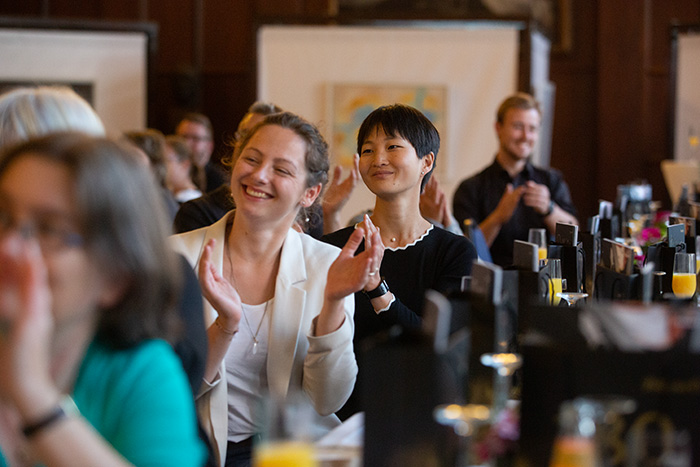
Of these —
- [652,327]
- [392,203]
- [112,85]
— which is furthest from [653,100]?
[652,327]

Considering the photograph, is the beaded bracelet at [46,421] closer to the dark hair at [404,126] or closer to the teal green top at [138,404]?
the teal green top at [138,404]

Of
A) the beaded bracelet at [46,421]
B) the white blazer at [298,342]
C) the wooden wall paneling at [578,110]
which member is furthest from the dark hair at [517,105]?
the beaded bracelet at [46,421]

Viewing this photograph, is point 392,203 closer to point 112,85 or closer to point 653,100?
point 112,85

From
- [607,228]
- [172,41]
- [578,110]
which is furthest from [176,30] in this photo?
[607,228]

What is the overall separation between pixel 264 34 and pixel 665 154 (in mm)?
4359

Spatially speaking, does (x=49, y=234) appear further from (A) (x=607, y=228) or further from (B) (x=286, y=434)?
(A) (x=607, y=228)

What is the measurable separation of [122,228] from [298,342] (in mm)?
1203

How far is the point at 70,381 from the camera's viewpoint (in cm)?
127

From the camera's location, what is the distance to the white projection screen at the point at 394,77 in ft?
22.2

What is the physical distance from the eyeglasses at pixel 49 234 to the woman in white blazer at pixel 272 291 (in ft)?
2.94

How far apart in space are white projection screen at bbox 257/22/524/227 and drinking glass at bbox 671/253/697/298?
4.01 m

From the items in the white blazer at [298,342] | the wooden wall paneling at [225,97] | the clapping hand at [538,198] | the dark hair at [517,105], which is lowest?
the white blazer at [298,342]

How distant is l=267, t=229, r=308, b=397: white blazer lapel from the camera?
232 cm

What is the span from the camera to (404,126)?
9.93ft
